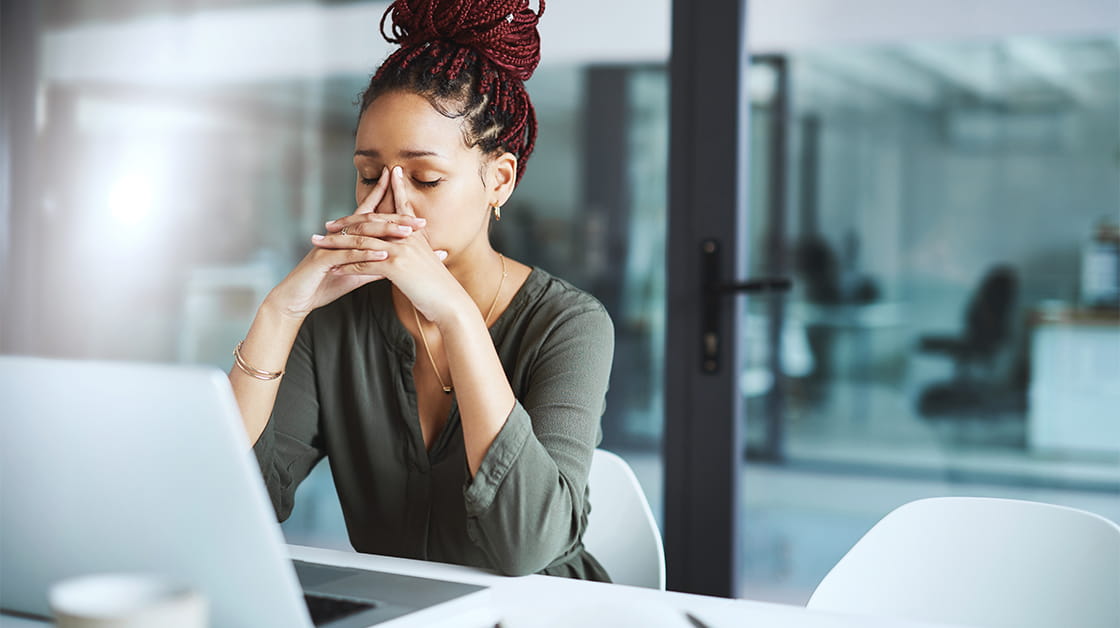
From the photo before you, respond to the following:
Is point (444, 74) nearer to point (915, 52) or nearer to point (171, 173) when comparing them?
point (915, 52)

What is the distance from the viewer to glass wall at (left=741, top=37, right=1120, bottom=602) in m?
2.21

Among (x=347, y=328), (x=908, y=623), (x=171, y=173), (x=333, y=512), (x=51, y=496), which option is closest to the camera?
(x=51, y=496)

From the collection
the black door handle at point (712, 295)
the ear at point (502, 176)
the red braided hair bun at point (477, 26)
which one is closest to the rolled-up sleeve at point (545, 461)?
the ear at point (502, 176)

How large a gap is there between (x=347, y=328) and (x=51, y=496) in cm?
75

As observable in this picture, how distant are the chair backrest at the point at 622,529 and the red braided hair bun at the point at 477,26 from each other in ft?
2.07

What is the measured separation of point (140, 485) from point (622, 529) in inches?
37.3

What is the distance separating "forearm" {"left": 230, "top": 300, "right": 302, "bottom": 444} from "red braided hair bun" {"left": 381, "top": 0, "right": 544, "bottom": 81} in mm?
471

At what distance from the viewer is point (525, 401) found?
143 centimetres

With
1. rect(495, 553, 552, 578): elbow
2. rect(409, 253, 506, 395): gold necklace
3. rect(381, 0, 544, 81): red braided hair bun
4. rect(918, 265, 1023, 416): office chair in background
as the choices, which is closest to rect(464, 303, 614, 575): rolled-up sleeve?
rect(495, 553, 552, 578): elbow

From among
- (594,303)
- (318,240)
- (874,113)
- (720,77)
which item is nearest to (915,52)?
(874,113)

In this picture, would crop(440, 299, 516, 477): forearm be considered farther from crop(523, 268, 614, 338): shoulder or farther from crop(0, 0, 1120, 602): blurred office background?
crop(0, 0, 1120, 602): blurred office background

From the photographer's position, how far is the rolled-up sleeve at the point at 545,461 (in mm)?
1186

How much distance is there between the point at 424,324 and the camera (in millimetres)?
1561

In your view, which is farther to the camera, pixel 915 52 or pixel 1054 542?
pixel 915 52
